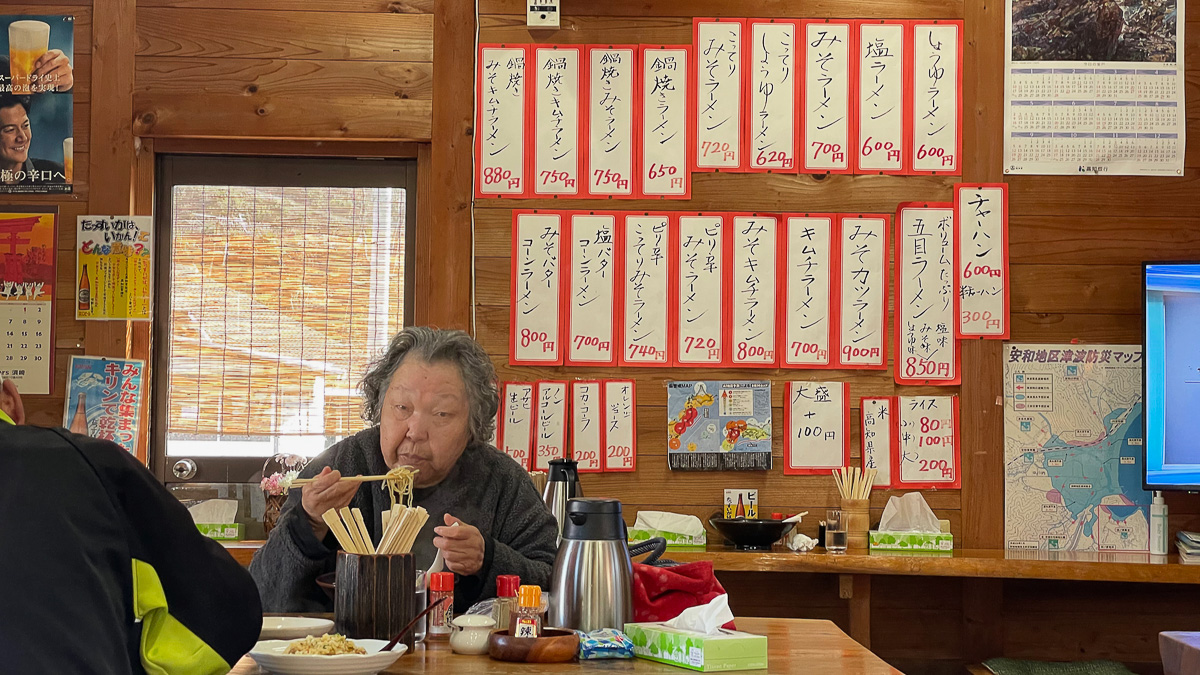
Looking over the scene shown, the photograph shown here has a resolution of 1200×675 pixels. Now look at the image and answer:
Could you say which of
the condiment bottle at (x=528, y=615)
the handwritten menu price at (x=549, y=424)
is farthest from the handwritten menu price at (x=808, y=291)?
the condiment bottle at (x=528, y=615)

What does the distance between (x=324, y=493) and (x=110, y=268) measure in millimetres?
1925

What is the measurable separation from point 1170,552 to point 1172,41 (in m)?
1.61

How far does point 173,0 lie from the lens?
360 centimetres

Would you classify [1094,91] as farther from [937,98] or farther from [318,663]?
[318,663]

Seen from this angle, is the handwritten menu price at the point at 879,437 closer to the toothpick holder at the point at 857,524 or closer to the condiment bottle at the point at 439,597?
the toothpick holder at the point at 857,524

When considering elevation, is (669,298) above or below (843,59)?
below

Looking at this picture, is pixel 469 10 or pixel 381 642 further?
pixel 469 10

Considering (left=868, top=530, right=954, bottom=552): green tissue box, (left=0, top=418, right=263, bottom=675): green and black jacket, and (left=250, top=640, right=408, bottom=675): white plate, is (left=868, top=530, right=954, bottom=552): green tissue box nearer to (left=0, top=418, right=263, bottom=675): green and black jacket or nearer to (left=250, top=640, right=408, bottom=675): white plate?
(left=250, top=640, right=408, bottom=675): white plate

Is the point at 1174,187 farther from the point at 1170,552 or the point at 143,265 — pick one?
the point at 143,265

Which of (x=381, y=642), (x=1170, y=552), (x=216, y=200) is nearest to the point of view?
(x=381, y=642)

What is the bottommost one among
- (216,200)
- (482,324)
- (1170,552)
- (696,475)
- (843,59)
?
(1170,552)

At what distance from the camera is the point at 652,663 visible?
1.70 m

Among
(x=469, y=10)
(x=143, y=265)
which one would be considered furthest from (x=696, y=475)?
(x=143, y=265)

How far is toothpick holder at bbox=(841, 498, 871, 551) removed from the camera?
3.36 meters
